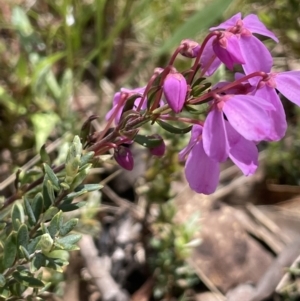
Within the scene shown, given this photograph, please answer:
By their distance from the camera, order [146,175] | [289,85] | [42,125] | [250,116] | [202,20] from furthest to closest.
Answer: [42,125], [146,175], [202,20], [289,85], [250,116]

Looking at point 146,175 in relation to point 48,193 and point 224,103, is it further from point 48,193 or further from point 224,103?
point 224,103

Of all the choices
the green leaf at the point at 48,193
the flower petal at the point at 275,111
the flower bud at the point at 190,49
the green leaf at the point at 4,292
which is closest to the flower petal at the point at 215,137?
the flower petal at the point at 275,111

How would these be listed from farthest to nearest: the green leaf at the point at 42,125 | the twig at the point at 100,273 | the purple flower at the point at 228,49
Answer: the green leaf at the point at 42,125, the twig at the point at 100,273, the purple flower at the point at 228,49

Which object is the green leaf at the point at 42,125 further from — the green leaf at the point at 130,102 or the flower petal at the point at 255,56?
the flower petal at the point at 255,56

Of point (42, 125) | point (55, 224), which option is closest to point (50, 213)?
point (55, 224)

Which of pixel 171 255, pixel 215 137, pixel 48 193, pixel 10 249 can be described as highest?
pixel 215 137

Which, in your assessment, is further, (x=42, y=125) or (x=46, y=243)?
(x=42, y=125)
